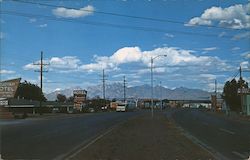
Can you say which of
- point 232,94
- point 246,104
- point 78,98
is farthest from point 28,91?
point 246,104

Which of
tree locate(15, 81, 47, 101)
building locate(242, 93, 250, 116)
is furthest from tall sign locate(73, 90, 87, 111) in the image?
building locate(242, 93, 250, 116)

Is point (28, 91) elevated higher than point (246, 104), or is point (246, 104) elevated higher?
point (28, 91)

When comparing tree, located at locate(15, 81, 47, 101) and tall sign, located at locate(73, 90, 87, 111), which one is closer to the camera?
tall sign, located at locate(73, 90, 87, 111)

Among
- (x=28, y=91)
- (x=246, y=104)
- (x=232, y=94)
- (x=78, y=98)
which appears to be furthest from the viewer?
(x=28, y=91)

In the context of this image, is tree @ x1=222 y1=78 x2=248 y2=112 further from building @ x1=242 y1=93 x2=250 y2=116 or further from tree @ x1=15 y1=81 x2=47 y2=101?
tree @ x1=15 y1=81 x2=47 y2=101

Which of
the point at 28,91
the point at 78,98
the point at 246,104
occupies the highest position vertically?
the point at 28,91

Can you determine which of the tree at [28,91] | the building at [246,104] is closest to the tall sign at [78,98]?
the tree at [28,91]

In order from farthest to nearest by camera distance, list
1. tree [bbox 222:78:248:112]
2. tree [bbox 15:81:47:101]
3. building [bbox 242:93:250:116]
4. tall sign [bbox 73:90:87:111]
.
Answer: tree [bbox 15:81:47:101] → tree [bbox 222:78:248:112] → tall sign [bbox 73:90:87:111] → building [bbox 242:93:250:116]

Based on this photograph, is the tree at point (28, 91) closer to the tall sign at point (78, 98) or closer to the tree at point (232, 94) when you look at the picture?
the tall sign at point (78, 98)

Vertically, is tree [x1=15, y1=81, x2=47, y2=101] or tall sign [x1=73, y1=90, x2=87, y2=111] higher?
tree [x1=15, y1=81, x2=47, y2=101]

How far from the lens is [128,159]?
15.3m

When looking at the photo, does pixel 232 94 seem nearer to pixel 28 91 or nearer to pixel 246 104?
pixel 246 104

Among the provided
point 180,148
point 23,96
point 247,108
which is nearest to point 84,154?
point 180,148

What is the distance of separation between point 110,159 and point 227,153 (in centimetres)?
497
